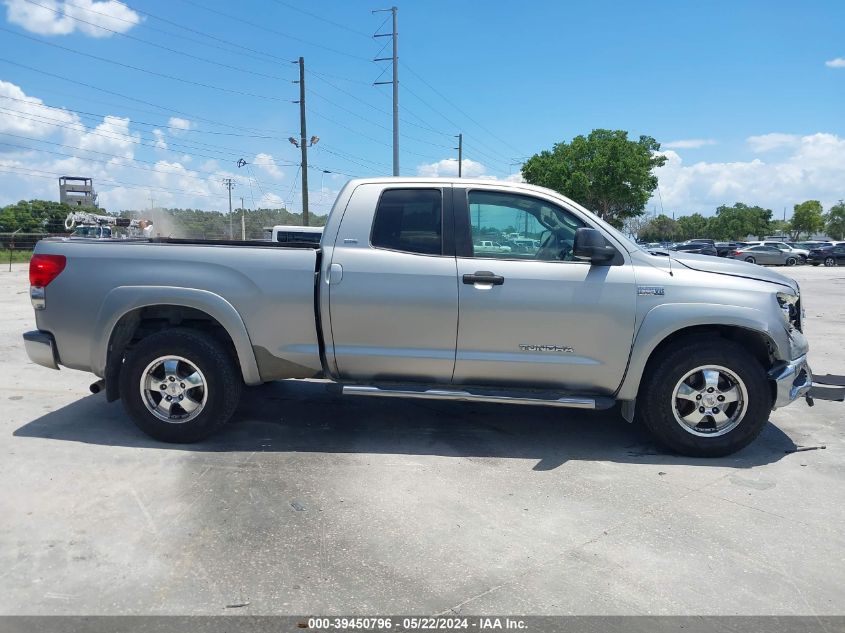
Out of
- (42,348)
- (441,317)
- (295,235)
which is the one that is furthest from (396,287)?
(295,235)

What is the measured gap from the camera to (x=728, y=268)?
461 centimetres

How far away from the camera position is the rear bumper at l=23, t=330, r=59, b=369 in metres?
4.74

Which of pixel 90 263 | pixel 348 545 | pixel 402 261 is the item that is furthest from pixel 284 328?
pixel 348 545

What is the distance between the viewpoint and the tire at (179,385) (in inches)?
182

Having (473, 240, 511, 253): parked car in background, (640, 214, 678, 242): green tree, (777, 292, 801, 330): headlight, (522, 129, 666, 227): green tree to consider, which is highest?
(522, 129, 666, 227): green tree

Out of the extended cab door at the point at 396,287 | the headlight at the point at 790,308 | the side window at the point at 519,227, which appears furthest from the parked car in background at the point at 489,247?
the headlight at the point at 790,308

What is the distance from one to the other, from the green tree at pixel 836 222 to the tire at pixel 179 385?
109 metres

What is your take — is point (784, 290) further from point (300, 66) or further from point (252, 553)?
point (300, 66)

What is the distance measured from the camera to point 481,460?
451cm

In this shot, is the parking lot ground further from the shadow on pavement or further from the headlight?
the headlight

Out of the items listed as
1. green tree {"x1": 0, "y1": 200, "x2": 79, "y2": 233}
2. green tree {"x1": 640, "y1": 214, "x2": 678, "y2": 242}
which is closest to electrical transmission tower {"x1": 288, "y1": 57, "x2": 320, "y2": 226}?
green tree {"x1": 0, "y1": 200, "x2": 79, "y2": 233}

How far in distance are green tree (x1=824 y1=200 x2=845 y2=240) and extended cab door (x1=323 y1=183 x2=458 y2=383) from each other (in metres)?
108

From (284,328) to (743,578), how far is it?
10.9 feet

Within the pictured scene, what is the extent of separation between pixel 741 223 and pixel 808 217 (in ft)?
29.2
